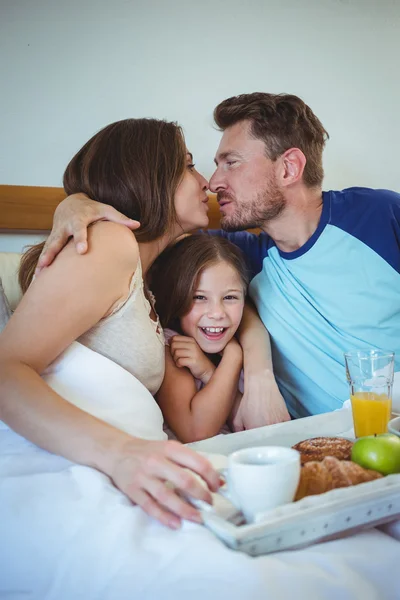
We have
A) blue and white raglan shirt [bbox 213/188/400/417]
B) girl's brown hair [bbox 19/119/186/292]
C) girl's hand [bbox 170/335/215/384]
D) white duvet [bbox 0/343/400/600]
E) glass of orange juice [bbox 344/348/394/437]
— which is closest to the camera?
white duvet [bbox 0/343/400/600]

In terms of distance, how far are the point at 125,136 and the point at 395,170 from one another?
1559 millimetres

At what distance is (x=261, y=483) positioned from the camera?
657mm

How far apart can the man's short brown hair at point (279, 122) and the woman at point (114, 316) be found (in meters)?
0.41

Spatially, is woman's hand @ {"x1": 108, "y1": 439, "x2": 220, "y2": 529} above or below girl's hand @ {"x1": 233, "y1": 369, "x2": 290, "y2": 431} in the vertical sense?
above

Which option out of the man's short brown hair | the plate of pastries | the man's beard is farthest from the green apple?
the man's short brown hair

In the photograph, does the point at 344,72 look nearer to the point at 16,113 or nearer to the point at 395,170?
the point at 395,170

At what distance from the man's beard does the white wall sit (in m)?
0.44

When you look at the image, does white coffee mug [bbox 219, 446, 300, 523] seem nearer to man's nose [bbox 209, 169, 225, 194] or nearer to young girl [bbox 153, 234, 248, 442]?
young girl [bbox 153, 234, 248, 442]

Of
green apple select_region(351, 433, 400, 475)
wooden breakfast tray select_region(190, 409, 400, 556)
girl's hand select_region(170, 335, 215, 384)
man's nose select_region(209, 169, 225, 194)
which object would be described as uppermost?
man's nose select_region(209, 169, 225, 194)

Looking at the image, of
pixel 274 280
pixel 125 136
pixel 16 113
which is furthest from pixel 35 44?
pixel 274 280

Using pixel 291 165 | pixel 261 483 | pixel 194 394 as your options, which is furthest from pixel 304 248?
pixel 261 483

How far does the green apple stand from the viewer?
31.3 inches

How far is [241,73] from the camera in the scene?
2.28 m

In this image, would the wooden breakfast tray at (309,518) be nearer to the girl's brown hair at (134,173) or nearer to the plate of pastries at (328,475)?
the plate of pastries at (328,475)
